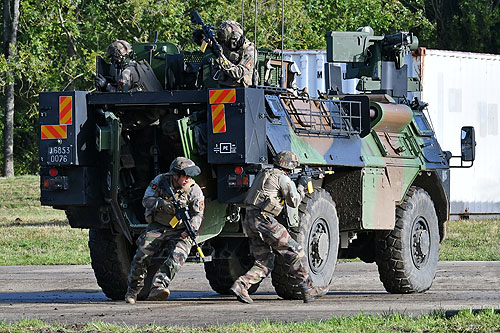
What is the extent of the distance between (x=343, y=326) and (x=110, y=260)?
15.5 ft

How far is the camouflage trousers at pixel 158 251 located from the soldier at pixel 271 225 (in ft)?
2.12

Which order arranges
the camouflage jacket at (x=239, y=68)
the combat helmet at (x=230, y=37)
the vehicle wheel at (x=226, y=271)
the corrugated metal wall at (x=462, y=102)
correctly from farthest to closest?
the corrugated metal wall at (x=462, y=102), the vehicle wheel at (x=226, y=271), the combat helmet at (x=230, y=37), the camouflage jacket at (x=239, y=68)

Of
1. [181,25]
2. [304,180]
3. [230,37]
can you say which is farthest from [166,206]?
[181,25]

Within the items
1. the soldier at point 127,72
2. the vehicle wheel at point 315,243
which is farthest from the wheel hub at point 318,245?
the soldier at point 127,72

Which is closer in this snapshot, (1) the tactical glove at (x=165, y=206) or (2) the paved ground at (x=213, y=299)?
(2) the paved ground at (x=213, y=299)

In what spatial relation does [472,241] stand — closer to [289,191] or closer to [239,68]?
[239,68]

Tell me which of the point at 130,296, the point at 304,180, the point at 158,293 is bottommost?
the point at 130,296

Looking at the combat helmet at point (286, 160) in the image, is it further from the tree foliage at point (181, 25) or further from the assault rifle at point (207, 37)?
the tree foliage at point (181, 25)

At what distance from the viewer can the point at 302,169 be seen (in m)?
14.7

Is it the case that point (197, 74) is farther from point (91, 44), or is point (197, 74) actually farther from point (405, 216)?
point (91, 44)

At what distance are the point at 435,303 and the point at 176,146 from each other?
336 centimetres

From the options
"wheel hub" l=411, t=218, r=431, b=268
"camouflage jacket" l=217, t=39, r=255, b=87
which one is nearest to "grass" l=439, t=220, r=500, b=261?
"wheel hub" l=411, t=218, r=431, b=268

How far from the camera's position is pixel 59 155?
1462 cm

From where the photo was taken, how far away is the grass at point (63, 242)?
75.3ft
